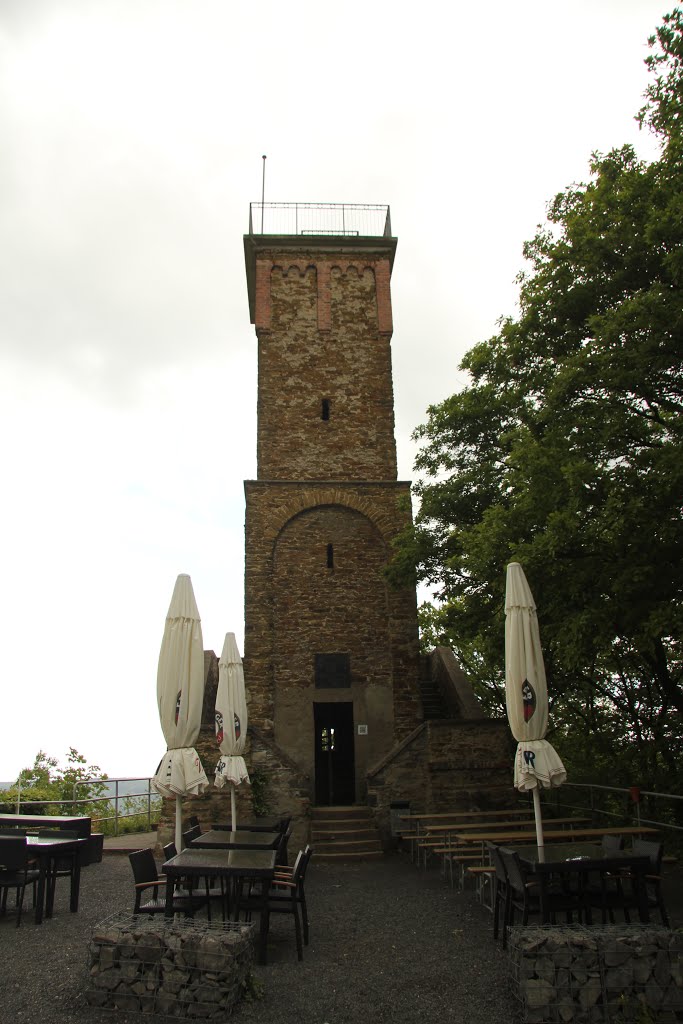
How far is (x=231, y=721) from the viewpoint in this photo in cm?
1023

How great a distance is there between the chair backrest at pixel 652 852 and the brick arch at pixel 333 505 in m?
10.6

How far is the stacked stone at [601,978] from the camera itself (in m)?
4.63

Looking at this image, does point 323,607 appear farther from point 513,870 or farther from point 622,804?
point 513,870

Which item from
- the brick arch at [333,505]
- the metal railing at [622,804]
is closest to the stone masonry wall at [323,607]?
the brick arch at [333,505]

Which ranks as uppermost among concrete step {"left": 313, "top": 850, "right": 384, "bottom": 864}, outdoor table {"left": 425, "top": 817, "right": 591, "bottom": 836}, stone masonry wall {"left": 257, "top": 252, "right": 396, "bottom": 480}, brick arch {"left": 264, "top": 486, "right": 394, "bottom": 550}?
stone masonry wall {"left": 257, "top": 252, "right": 396, "bottom": 480}

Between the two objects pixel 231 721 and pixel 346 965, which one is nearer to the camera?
pixel 346 965

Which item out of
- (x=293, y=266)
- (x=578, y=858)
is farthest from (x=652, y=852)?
(x=293, y=266)

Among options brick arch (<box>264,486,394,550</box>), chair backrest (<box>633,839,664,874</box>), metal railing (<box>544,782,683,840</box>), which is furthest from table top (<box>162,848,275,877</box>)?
brick arch (<box>264,486,394,550</box>)

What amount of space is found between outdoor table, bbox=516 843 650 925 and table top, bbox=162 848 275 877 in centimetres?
229

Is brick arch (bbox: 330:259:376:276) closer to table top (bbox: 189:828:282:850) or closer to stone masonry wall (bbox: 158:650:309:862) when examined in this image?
stone masonry wall (bbox: 158:650:309:862)

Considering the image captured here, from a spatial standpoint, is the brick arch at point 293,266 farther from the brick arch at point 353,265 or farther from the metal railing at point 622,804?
the metal railing at point 622,804

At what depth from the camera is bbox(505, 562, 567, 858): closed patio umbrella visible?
21.7 feet

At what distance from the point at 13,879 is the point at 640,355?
9751 millimetres

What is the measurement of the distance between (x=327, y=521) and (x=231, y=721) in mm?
7434
